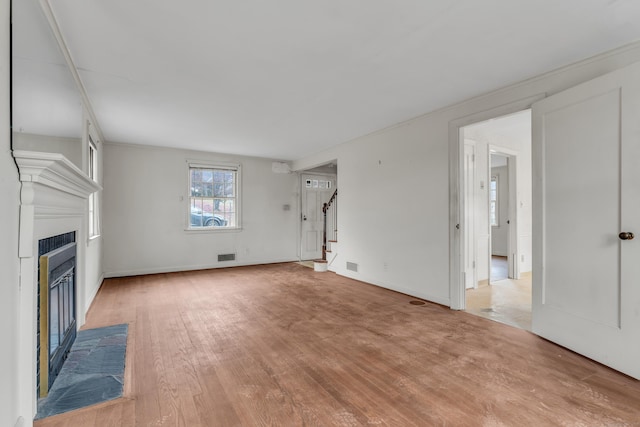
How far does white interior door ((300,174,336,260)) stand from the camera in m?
7.46

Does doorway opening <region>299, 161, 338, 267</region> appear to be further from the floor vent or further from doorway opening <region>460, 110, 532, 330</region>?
doorway opening <region>460, 110, 532, 330</region>

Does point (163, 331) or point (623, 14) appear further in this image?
point (163, 331)

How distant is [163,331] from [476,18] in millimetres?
3685

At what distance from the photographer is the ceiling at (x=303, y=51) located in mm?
1910

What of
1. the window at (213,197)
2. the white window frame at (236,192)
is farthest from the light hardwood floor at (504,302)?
the window at (213,197)

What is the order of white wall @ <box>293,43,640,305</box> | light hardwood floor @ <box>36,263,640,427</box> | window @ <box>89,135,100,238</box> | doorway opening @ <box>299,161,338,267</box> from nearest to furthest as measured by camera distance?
light hardwood floor @ <box>36,263,640,427</box> → white wall @ <box>293,43,640,305</box> → window @ <box>89,135,100,238</box> → doorway opening @ <box>299,161,338,267</box>

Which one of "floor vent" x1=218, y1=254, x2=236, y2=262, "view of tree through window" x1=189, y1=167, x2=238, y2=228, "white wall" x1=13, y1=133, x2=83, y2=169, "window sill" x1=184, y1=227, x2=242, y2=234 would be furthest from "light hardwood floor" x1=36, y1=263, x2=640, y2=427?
"view of tree through window" x1=189, y1=167, x2=238, y2=228

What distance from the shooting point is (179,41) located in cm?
230

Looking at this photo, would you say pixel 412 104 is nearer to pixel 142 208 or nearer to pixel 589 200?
pixel 589 200

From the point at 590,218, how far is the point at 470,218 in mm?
2245

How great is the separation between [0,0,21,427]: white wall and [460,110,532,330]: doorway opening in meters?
3.81

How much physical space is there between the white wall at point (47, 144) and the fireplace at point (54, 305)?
0.58 meters

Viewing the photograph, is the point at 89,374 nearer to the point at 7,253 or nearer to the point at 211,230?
the point at 7,253

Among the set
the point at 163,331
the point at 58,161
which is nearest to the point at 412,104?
the point at 58,161
